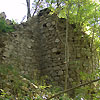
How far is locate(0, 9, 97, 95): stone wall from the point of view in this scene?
204 inches

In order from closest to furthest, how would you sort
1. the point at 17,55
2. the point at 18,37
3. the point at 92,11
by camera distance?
the point at 92,11
the point at 17,55
the point at 18,37

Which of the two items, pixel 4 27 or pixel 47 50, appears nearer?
pixel 4 27

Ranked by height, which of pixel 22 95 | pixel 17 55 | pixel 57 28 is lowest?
pixel 22 95

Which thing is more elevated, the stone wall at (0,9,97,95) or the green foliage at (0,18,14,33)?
the green foliage at (0,18,14,33)

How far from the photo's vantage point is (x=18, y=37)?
5633 mm

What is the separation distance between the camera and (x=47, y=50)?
19.1 ft

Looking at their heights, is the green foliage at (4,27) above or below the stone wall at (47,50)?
above

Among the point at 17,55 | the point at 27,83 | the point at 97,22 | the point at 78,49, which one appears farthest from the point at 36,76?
the point at 97,22

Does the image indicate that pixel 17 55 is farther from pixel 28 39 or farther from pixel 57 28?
pixel 57 28

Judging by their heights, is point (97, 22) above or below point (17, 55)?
above

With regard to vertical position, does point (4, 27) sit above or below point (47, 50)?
above

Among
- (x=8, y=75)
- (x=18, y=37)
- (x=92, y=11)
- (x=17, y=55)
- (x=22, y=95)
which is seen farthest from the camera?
(x=18, y=37)

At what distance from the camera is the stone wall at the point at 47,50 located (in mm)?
5188

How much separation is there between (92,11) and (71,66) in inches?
74.4
